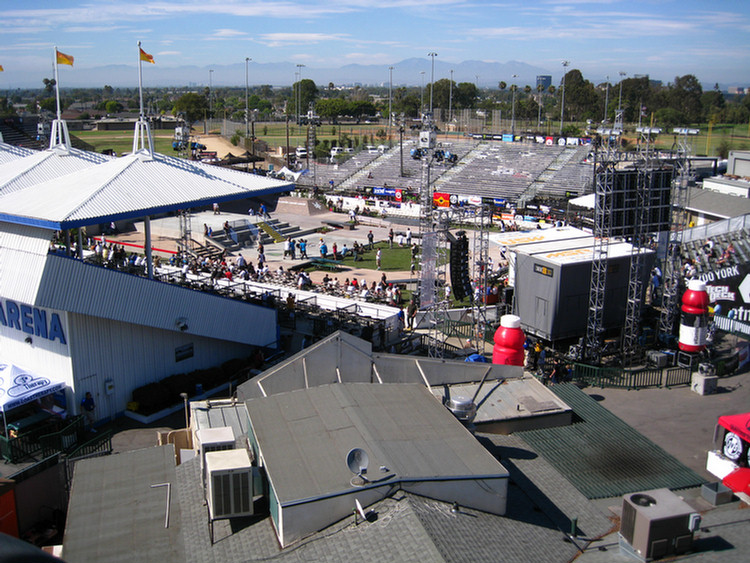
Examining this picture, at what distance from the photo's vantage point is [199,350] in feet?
65.2

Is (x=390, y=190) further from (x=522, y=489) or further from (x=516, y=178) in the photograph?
(x=522, y=489)

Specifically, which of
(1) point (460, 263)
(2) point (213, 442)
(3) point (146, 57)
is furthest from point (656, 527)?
(3) point (146, 57)

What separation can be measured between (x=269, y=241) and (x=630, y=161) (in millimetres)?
23024

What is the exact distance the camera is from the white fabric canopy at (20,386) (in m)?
16.0

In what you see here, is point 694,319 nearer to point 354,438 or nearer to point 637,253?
point 637,253

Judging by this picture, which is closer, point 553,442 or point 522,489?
point 522,489

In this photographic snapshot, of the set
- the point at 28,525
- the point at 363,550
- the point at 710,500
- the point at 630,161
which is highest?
the point at 630,161

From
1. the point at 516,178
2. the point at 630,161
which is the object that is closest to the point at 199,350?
the point at 630,161

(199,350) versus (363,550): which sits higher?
(363,550)

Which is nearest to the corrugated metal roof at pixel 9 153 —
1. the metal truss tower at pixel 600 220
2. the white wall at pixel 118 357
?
the white wall at pixel 118 357

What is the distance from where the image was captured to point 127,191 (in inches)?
757

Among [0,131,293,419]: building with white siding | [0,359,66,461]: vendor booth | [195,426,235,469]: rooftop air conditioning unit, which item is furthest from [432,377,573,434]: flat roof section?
[0,359,66,461]: vendor booth

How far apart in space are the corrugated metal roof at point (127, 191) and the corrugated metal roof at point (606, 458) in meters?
11.8

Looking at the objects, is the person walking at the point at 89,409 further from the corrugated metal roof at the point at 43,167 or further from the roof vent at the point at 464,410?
the corrugated metal roof at the point at 43,167
